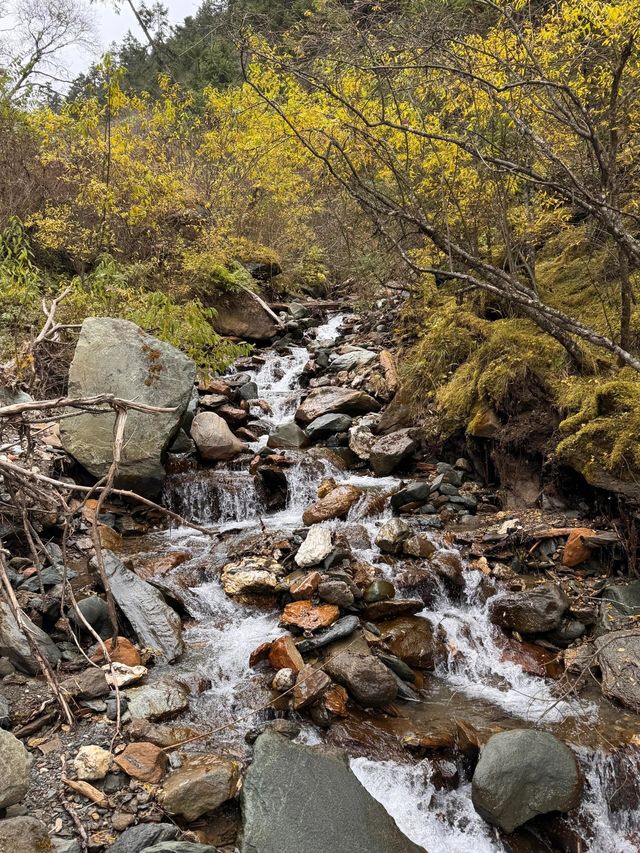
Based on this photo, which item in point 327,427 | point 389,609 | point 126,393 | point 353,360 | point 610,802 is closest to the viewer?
point 610,802

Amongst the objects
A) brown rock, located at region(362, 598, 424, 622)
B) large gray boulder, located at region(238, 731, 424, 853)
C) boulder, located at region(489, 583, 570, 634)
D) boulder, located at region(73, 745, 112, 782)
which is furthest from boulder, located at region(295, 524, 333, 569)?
boulder, located at region(73, 745, 112, 782)

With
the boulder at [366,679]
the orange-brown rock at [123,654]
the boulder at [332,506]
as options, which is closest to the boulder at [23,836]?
the orange-brown rock at [123,654]

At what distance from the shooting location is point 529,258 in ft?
22.2

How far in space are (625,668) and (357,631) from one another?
2.04 m

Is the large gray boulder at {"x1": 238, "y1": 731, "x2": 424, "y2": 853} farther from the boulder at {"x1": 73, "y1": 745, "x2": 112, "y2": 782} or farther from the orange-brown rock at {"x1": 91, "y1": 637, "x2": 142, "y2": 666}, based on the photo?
the orange-brown rock at {"x1": 91, "y1": 637, "x2": 142, "y2": 666}

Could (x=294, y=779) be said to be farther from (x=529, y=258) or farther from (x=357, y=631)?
(x=529, y=258)

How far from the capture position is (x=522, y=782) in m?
3.29

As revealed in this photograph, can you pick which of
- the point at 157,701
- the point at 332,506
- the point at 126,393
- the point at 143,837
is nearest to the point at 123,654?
the point at 157,701

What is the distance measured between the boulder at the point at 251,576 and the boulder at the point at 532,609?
207 cm

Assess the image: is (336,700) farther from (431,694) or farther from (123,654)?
(123,654)

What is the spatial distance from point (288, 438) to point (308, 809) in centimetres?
604

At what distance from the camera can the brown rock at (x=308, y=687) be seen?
12.9 feet

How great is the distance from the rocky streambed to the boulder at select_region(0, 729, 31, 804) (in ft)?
0.04

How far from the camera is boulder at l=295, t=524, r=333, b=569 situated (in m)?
5.48
